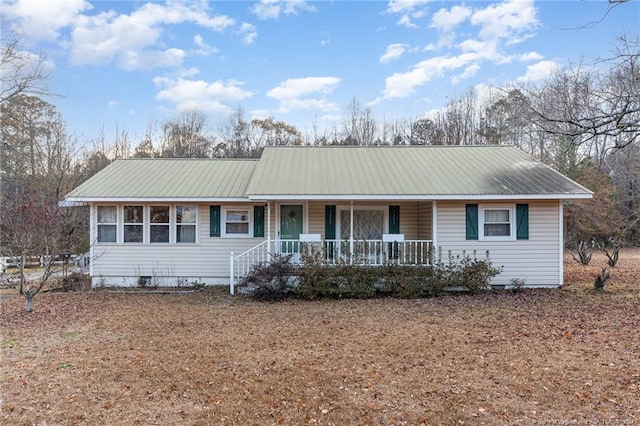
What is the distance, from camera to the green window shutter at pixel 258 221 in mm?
11602

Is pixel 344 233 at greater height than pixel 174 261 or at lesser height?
greater

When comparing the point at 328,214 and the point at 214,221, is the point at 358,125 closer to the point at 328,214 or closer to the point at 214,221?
the point at 328,214

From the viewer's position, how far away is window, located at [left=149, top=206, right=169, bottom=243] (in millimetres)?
11594

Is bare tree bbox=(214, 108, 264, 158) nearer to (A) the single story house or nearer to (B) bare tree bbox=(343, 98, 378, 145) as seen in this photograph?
(B) bare tree bbox=(343, 98, 378, 145)

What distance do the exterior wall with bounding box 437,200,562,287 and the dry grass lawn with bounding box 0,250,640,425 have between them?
1.83 m

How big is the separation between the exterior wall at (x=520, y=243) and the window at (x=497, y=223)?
21 centimetres

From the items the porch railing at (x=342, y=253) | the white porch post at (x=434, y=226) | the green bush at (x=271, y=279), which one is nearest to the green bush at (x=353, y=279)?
the green bush at (x=271, y=279)

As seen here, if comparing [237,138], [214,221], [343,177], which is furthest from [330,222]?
[237,138]

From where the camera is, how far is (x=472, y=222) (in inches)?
420

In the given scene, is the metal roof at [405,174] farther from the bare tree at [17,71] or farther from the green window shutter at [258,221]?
the bare tree at [17,71]

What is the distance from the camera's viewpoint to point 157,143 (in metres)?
29.6

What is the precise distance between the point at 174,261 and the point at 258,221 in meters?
2.85

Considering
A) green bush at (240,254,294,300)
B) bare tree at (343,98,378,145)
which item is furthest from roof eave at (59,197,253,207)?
bare tree at (343,98,378,145)

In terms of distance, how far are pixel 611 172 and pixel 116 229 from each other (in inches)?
1014
